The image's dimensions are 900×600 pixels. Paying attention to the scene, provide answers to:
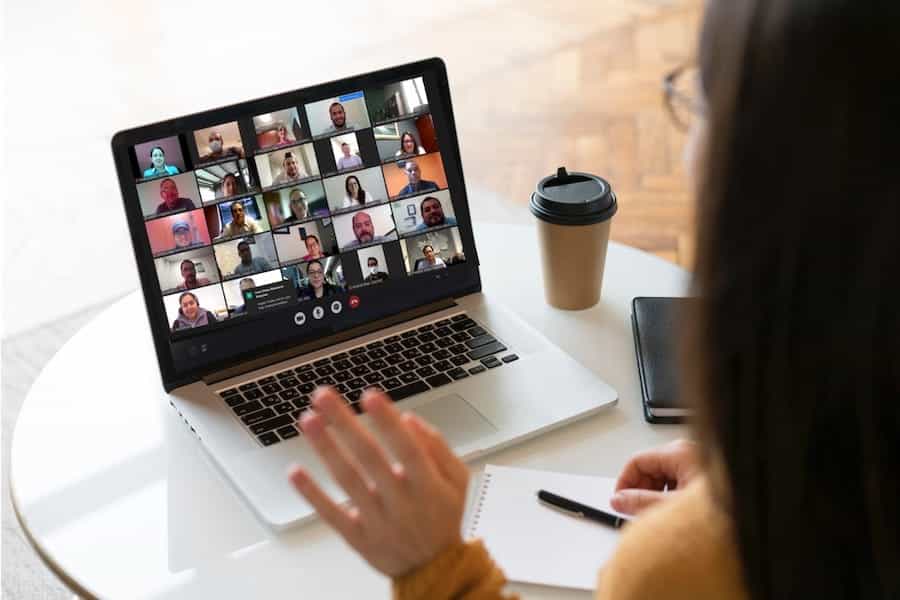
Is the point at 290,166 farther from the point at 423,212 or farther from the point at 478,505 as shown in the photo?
the point at 478,505

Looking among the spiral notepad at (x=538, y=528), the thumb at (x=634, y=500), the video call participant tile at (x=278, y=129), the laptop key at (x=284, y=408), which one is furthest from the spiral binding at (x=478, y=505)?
the video call participant tile at (x=278, y=129)

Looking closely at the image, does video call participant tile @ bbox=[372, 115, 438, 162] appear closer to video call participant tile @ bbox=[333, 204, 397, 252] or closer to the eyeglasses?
video call participant tile @ bbox=[333, 204, 397, 252]

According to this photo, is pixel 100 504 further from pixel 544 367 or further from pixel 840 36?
pixel 840 36

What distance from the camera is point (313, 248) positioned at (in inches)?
48.6

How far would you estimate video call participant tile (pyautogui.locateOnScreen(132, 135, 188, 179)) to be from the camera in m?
1.15

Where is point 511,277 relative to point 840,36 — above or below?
below

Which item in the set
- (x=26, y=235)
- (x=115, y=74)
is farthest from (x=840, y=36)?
(x=115, y=74)

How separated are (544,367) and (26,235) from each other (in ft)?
6.63

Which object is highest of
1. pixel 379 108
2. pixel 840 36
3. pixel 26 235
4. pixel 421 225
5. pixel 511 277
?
pixel 840 36

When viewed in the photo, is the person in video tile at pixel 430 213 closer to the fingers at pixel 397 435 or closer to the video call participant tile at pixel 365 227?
the video call participant tile at pixel 365 227

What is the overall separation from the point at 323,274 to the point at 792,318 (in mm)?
747

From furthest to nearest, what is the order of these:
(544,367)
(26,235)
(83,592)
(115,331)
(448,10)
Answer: (448,10) < (26,235) < (115,331) < (544,367) < (83,592)

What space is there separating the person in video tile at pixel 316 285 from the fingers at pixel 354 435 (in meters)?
0.50

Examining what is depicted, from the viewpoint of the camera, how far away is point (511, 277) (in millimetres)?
1402
